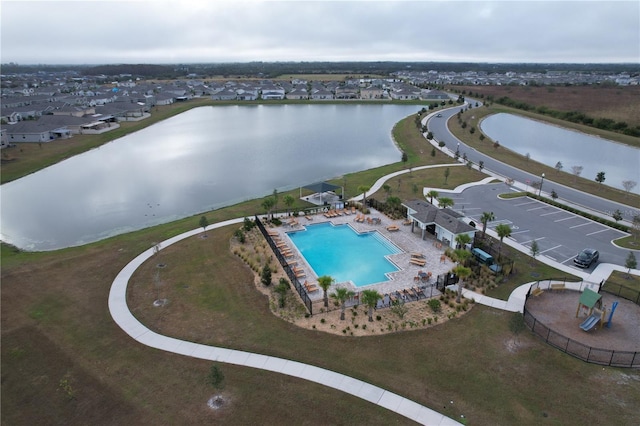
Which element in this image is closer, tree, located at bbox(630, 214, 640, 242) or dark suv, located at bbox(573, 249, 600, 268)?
dark suv, located at bbox(573, 249, 600, 268)

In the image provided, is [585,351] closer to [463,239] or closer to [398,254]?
[463,239]

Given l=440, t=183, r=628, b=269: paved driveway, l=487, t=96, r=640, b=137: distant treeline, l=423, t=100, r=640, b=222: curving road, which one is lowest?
l=440, t=183, r=628, b=269: paved driveway

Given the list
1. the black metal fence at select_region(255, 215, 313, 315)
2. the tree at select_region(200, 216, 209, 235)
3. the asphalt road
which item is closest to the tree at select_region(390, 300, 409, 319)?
the black metal fence at select_region(255, 215, 313, 315)

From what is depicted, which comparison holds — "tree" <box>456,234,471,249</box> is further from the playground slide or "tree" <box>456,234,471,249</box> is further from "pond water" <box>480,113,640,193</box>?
"pond water" <box>480,113,640,193</box>

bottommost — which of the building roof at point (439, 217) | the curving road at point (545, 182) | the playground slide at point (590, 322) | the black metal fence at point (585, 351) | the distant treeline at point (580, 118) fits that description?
the black metal fence at point (585, 351)

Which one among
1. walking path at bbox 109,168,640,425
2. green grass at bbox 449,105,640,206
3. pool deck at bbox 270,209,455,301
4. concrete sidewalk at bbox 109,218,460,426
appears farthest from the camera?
green grass at bbox 449,105,640,206

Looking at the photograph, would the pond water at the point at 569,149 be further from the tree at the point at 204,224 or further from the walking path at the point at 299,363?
the tree at the point at 204,224

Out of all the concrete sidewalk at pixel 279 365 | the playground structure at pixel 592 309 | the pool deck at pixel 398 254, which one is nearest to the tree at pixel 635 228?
the playground structure at pixel 592 309
